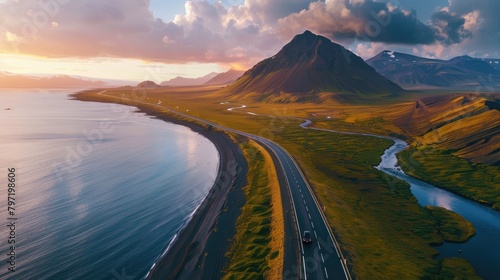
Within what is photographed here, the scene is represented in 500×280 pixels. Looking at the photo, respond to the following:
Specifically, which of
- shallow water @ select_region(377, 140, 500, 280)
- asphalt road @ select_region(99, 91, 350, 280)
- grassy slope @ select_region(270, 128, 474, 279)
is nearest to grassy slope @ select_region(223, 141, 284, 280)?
asphalt road @ select_region(99, 91, 350, 280)

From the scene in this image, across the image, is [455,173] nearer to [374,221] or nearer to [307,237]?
[374,221]

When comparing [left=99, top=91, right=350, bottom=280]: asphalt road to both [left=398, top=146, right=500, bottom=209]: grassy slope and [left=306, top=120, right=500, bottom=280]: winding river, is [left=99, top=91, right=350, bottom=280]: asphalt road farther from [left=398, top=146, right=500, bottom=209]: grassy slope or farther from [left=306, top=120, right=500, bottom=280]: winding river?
[left=398, top=146, right=500, bottom=209]: grassy slope

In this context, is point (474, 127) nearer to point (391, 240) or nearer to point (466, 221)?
point (466, 221)

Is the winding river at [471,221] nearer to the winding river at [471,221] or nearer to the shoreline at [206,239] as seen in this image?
the winding river at [471,221]

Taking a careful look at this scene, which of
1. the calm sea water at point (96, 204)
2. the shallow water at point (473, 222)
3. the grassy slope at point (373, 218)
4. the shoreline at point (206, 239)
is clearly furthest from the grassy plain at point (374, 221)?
the calm sea water at point (96, 204)

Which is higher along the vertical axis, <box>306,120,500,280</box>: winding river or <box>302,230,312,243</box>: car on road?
<box>302,230,312,243</box>: car on road

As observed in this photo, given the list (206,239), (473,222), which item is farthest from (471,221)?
(206,239)

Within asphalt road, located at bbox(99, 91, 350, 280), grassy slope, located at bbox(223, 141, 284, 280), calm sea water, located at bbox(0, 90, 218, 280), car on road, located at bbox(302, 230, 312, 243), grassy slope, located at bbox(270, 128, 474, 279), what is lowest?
calm sea water, located at bbox(0, 90, 218, 280)
